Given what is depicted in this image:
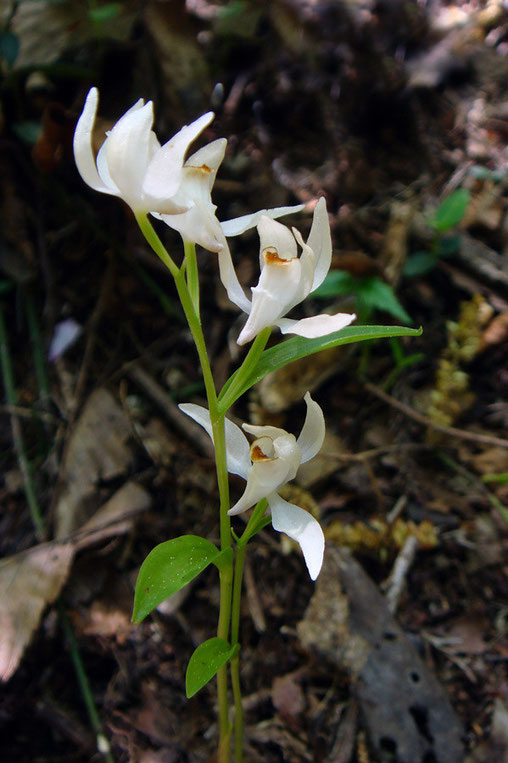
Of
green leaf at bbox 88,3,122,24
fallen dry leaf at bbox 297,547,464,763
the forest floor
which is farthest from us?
green leaf at bbox 88,3,122,24

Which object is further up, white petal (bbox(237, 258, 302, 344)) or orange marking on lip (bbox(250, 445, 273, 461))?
white petal (bbox(237, 258, 302, 344))

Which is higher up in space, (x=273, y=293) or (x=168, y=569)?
(x=273, y=293)

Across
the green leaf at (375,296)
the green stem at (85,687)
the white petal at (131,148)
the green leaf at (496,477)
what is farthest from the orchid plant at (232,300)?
the green leaf at (496,477)

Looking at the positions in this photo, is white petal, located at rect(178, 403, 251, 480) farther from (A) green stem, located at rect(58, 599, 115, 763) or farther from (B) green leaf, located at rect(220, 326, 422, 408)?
(A) green stem, located at rect(58, 599, 115, 763)

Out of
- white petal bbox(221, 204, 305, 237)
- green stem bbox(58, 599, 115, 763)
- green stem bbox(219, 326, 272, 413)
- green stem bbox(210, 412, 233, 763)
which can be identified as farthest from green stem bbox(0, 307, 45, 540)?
white petal bbox(221, 204, 305, 237)

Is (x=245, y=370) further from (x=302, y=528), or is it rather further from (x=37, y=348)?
(x=37, y=348)

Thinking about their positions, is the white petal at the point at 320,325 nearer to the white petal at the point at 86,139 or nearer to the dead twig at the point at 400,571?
the white petal at the point at 86,139

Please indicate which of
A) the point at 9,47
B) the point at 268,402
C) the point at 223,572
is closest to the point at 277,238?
the point at 223,572
